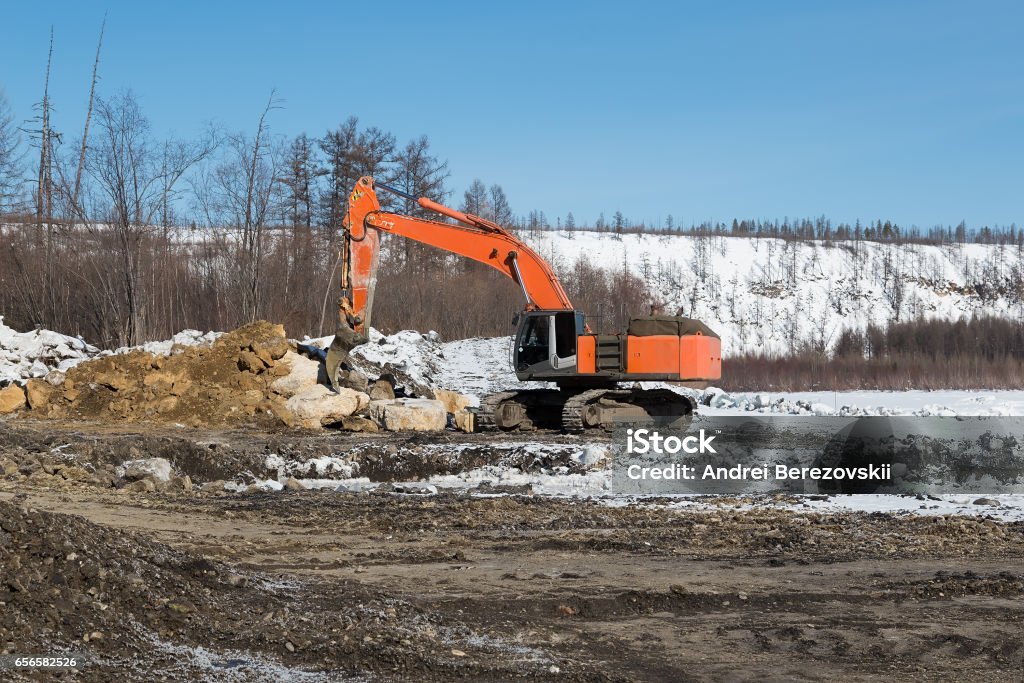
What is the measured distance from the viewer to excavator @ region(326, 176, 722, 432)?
17750 mm

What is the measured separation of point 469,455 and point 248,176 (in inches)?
829

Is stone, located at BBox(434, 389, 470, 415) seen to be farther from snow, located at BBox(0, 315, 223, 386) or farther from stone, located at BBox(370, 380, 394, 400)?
snow, located at BBox(0, 315, 223, 386)

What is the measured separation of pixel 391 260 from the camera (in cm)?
4269

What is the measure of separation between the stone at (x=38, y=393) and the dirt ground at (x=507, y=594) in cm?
962

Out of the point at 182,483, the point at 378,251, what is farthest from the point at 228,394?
the point at 182,483

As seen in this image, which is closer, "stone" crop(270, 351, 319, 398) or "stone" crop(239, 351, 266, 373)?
"stone" crop(270, 351, 319, 398)

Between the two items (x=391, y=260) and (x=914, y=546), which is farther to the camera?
(x=391, y=260)

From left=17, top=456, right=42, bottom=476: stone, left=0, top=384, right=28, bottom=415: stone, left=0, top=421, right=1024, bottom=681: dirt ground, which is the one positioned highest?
left=0, top=384, right=28, bottom=415: stone

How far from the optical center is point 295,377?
2005 centimetres

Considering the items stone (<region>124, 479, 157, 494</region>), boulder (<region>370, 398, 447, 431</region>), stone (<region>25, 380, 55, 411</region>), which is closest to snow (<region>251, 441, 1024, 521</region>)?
stone (<region>124, 479, 157, 494</region>)

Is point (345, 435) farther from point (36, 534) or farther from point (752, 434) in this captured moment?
point (36, 534)

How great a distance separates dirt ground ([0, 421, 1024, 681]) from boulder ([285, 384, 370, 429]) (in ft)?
24.8

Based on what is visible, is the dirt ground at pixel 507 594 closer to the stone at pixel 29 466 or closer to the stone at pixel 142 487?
the stone at pixel 142 487

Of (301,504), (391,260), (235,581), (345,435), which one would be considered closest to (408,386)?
(345,435)
